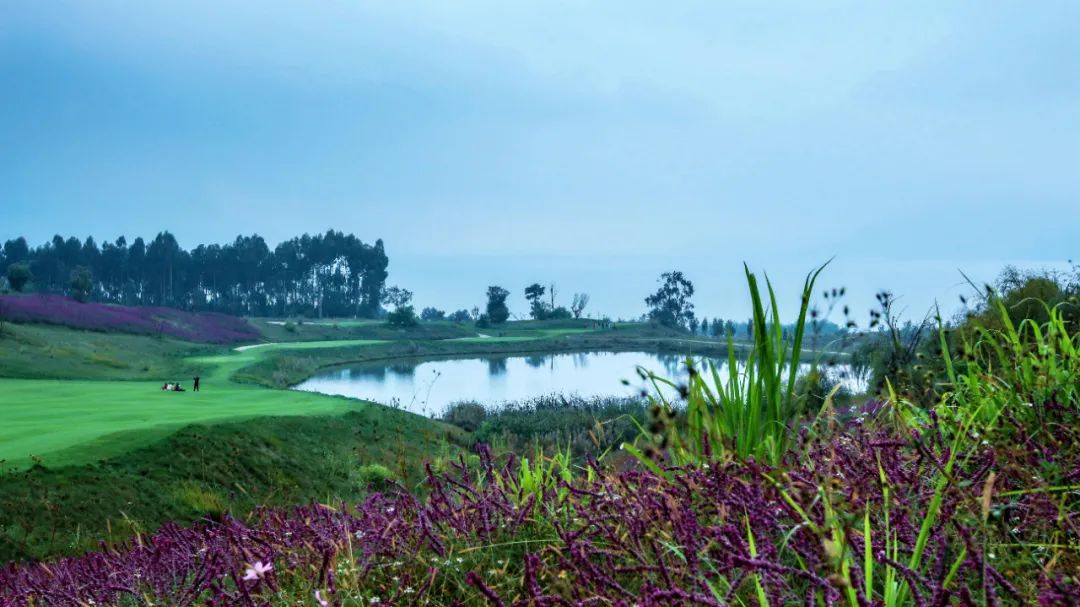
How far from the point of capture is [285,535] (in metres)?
4.24

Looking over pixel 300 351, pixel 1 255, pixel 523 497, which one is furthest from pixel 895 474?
pixel 1 255

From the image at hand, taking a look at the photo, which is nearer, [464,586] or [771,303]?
[464,586]

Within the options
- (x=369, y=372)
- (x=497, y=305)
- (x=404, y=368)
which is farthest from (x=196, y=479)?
(x=497, y=305)

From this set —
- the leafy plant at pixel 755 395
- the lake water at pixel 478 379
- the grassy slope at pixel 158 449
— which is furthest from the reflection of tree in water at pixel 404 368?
the leafy plant at pixel 755 395

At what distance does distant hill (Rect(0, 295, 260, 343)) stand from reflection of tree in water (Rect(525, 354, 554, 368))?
23569 mm

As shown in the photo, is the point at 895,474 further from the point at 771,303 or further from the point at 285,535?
the point at 285,535

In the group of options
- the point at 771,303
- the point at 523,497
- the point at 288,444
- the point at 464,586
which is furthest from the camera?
the point at 288,444

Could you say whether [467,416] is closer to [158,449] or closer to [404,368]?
[158,449]

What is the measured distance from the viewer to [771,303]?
4.92m

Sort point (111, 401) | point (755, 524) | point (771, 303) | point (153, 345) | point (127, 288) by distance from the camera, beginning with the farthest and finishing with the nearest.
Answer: point (127, 288) < point (153, 345) < point (111, 401) < point (771, 303) < point (755, 524)

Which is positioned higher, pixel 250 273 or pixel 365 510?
pixel 250 273

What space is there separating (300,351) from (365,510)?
54.8 metres

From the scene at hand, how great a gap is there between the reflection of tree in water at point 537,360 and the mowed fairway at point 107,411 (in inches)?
1277

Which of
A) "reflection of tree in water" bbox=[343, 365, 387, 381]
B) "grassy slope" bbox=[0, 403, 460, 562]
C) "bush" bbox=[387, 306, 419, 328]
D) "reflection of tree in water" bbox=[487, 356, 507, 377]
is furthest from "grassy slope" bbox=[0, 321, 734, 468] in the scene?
"bush" bbox=[387, 306, 419, 328]
